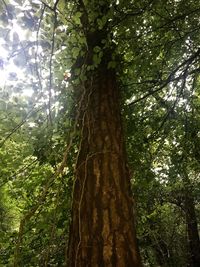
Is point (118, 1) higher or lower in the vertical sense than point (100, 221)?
higher

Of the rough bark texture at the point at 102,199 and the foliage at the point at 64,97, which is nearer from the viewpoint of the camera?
the rough bark texture at the point at 102,199

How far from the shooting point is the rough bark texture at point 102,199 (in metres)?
2.21

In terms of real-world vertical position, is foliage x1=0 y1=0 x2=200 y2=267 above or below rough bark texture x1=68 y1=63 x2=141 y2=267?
above

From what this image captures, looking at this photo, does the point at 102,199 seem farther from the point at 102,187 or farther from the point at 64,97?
the point at 64,97

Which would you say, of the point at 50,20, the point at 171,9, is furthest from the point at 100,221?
the point at 171,9

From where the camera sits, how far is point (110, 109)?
3.12 m

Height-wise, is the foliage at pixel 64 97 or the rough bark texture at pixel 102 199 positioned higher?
the foliage at pixel 64 97

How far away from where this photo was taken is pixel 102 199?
243 cm

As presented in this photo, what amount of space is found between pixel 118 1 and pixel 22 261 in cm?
351

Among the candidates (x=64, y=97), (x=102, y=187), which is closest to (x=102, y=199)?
(x=102, y=187)

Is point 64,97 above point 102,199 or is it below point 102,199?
above

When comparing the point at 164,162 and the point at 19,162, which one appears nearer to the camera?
the point at 19,162

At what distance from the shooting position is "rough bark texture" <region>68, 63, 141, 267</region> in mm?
2205

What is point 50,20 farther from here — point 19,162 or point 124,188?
point 19,162
